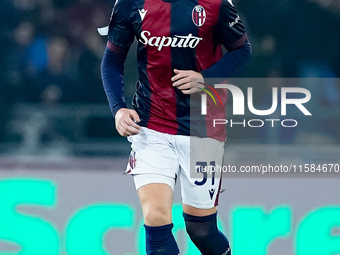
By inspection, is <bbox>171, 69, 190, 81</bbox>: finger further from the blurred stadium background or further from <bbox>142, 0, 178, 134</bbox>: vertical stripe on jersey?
the blurred stadium background

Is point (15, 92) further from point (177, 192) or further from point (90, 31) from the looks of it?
point (177, 192)

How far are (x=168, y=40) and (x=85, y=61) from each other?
3.46 metres

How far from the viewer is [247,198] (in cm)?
393

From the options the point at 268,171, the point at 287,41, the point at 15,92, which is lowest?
the point at 268,171

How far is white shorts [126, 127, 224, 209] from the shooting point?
2.70 metres

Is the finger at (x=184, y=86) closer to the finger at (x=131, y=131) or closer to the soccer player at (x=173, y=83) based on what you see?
the soccer player at (x=173, y=83)

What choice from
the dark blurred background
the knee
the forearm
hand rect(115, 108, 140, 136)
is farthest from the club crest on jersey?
the dark blurred background

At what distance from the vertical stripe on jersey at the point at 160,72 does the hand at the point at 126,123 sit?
0.58 ft

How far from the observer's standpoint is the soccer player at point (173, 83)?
2.73m

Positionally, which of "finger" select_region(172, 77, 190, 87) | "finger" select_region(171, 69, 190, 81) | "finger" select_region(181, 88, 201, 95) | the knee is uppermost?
"finger" select_region(171, 69, 190, 81)

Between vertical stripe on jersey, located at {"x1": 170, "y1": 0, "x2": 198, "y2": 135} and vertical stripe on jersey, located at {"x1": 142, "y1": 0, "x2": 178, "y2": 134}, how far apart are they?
2 centimetres

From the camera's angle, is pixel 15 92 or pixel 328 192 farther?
pixel 15 92

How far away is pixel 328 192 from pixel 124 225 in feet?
4.07

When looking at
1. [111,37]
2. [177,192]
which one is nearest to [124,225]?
[177,192]
